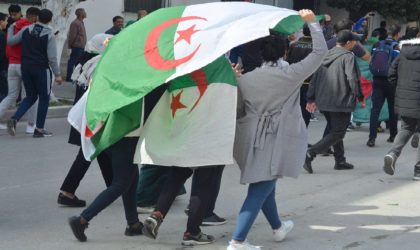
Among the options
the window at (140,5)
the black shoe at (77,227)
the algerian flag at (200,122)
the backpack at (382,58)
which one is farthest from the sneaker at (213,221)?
the window at (140,5)

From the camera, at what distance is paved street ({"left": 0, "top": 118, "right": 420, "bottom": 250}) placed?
252 inches

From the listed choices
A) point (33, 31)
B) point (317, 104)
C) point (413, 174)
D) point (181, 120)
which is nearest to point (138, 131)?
point (181, 120)

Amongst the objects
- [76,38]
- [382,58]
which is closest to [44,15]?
[382,58]

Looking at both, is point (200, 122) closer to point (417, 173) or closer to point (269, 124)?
point (269, 124)

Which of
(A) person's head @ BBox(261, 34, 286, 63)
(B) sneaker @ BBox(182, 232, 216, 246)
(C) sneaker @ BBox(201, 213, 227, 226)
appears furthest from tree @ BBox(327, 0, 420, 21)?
(B) sneaker @ BBox(182, 232, 216, 246)

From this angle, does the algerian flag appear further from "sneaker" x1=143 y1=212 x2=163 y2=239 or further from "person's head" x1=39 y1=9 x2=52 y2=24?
"person's head" x1=39 y1=9 x2=52 y2=24

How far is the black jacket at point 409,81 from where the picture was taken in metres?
8.99

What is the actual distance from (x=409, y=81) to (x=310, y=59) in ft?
11.7

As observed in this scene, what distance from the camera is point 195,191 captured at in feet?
19.7

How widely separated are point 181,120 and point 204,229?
134 centimetres

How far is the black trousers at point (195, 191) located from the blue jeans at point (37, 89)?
580 centimetres

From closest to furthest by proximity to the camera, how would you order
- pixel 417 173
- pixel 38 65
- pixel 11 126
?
pixel 417 173
pixel 38 65
pixel 11 126

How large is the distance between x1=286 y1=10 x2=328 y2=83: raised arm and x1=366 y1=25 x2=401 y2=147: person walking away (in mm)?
6158

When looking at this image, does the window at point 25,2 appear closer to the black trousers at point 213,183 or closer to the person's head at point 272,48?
the black trousers at point 213,183
